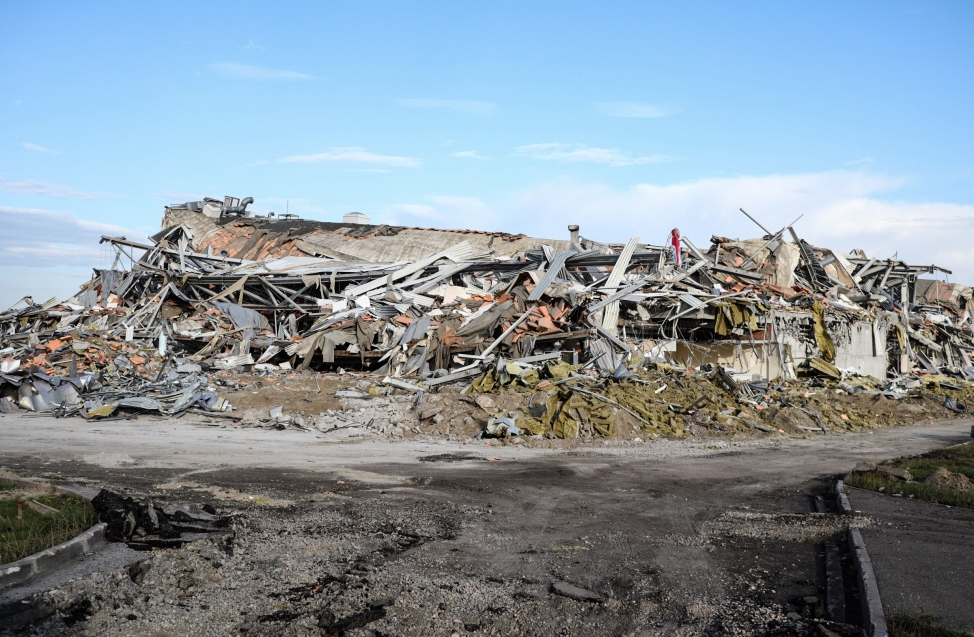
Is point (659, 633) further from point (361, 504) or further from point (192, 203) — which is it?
point (192, 203)

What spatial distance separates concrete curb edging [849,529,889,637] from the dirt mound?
127 inches

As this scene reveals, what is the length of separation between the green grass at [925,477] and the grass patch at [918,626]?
3.81m

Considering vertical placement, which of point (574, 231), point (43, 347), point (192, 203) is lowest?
point (43, 347)

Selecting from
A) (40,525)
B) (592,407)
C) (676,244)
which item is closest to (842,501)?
(592,407)

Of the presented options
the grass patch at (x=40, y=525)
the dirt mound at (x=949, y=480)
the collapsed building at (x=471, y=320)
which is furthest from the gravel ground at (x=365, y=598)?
the collapsed building at (x=471, y=320)

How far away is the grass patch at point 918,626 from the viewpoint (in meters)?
4.23

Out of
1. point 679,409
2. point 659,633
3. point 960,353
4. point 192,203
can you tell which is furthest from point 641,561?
point 192,203

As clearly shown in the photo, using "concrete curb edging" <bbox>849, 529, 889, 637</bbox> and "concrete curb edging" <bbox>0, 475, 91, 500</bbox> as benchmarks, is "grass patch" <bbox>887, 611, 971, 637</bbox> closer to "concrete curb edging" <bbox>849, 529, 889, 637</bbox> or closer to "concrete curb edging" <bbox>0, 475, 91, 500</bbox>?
"concrete curb edging" <bbox>849, 529, 889, 637</bbox>

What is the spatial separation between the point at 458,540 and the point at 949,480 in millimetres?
6004

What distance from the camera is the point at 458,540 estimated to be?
6516 millimetres

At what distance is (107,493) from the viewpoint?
22.3ft

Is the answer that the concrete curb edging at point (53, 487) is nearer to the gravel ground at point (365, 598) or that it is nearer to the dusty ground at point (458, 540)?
the dusty ground at point (458, 540)

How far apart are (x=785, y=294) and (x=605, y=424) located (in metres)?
11.1

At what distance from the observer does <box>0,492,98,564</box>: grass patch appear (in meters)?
5.53
